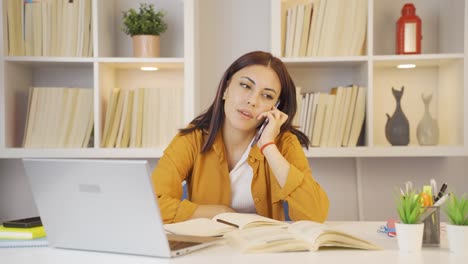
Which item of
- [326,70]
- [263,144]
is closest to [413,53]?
[326,70]

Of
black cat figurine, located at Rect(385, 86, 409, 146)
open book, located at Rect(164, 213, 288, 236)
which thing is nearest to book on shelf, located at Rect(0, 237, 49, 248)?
open book, located at Rect(164, 213, 288, 236)

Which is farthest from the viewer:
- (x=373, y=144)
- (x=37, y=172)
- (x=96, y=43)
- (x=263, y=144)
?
(x=373, y=144)

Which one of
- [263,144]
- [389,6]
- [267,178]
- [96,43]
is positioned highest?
[389,6]

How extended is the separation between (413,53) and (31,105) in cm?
191

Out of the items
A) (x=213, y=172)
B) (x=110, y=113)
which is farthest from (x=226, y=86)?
(x=110, y=113)

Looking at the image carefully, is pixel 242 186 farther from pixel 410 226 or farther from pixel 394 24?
pixel 394 24

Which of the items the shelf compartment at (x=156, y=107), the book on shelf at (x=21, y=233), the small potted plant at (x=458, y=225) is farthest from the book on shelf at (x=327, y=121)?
the book on shelf at (x=21, y=233)

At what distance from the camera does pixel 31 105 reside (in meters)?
3.06

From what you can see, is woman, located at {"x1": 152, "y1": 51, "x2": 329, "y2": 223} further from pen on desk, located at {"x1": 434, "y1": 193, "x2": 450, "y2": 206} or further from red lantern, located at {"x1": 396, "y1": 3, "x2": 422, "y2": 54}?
red lantern, located at {"x1": 396, "y1": 3, "x2": 422, "y2": 54}

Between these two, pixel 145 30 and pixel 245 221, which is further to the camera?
pixel 145 30

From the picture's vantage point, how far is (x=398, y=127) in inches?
121

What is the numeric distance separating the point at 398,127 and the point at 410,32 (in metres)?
0.48

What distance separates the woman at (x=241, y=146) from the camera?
7.61 feet

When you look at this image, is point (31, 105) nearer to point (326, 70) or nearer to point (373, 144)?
point (326, 70)
